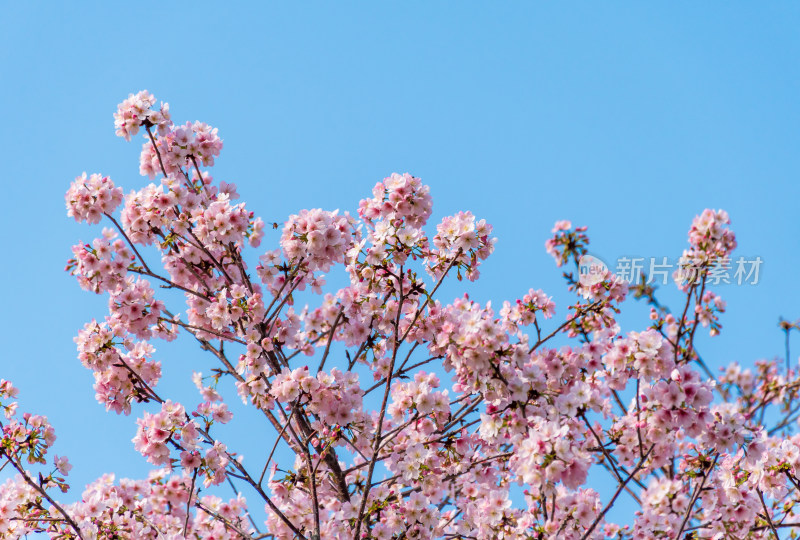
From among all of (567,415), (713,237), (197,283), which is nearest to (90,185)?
(197,283)

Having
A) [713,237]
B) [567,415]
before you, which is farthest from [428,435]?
[713,237]

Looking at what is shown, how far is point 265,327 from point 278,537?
1.98 meters

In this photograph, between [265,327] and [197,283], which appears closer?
[265,327]

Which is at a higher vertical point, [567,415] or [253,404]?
[253,404]

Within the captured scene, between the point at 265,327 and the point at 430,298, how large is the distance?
1627 millimetres

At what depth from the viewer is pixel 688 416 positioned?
4.76 meters

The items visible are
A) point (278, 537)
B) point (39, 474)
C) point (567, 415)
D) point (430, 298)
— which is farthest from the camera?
point (278, 537)

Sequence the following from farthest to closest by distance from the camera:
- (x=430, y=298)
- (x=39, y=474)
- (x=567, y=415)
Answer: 1. (x=39, y=474)
2. (x=430, y=298)
3. (x=567, y=415)

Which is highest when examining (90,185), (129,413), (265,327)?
(90,185)

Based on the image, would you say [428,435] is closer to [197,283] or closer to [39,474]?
[197,283]

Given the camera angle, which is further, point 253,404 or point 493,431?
point 253,404

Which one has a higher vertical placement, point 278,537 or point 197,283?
point 197,283

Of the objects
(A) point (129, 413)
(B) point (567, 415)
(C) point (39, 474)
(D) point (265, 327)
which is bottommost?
(B) point (567, 415)

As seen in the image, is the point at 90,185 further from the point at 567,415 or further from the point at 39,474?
the point at 567,415
